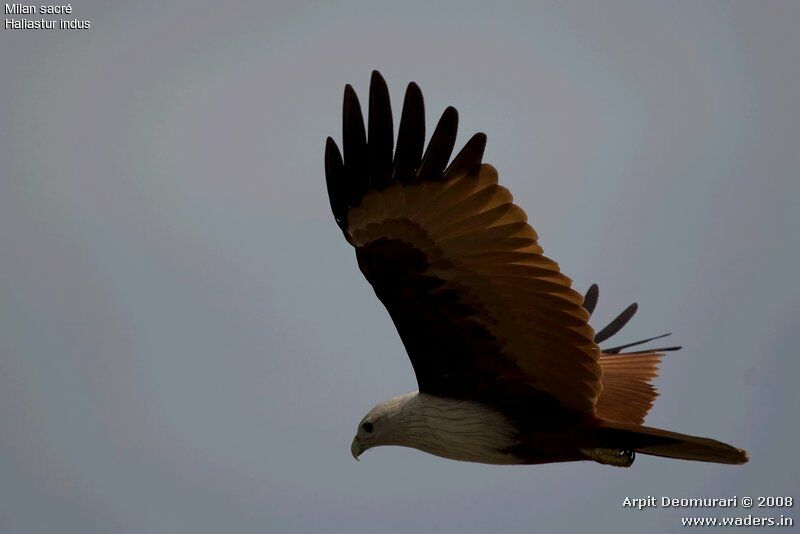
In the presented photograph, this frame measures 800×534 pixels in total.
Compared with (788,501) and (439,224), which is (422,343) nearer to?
(439,224)

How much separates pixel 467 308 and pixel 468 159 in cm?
103

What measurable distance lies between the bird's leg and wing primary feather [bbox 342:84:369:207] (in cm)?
238

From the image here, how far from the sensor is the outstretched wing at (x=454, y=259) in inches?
301

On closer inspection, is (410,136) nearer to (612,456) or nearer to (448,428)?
(448,428)

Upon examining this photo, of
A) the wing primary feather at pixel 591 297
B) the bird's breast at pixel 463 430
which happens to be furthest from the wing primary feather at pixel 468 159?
the wing primary feather at pixel 591 297

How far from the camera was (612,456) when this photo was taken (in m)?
8.16

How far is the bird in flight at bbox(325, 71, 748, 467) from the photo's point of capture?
25.2 feet

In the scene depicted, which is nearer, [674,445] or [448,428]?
[674,445]

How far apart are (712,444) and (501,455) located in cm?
152

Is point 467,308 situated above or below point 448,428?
above

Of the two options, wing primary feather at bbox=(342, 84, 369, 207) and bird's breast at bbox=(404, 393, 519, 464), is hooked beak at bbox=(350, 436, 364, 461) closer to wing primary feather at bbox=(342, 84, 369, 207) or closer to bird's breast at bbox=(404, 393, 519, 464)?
bird's breast at bbox=(404, 393, 519, 464)

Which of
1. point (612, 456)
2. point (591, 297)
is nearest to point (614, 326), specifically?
point (591, 297)

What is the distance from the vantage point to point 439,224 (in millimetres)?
7789

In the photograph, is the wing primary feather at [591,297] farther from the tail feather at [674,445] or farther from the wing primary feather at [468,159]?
the wing primary feather at [468,159]
